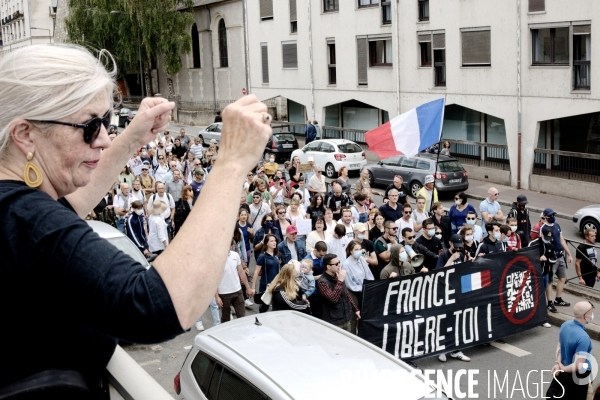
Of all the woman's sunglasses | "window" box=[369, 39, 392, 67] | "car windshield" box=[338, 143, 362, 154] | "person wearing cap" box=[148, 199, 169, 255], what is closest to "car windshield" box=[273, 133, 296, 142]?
"car windshield" box=[338, 143, 362, 154]

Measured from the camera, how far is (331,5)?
116ft

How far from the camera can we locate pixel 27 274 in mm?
1382

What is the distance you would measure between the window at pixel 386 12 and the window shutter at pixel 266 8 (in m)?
9.42

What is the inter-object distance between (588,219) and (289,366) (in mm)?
14118

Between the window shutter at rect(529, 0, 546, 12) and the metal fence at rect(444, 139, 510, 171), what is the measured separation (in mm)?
5122

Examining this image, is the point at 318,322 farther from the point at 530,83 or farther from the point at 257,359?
the point at 530,83

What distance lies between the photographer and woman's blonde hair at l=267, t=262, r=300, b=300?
9734 mm

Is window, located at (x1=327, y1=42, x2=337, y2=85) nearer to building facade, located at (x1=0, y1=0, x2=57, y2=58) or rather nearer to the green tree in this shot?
the green tree

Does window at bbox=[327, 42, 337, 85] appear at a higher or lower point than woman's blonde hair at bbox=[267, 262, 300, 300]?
higher

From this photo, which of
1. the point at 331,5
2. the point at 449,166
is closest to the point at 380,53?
the point at 331,5

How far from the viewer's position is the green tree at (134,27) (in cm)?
4709

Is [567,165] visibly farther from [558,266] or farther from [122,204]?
[122,204]

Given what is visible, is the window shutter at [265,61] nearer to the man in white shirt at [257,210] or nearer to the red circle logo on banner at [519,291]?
the man in white shirt at [257,210]

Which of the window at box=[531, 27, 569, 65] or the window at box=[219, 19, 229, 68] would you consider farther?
the window at box=[219, 19, 229, 68]
